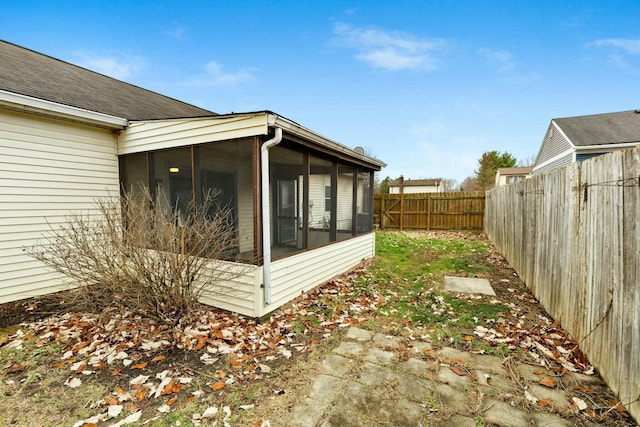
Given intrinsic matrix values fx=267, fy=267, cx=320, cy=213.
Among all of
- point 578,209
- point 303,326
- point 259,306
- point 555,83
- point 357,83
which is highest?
point 357,83

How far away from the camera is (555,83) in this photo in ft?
37.6

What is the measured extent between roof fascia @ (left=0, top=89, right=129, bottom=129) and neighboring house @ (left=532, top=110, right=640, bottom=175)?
16.2m

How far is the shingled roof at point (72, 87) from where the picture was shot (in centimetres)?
443

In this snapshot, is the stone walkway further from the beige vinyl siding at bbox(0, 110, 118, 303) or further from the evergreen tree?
the evergreen tree

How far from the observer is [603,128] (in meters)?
12.5

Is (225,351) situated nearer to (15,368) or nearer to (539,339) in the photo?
(15,368)

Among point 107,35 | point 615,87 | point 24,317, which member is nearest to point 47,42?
point 107,35

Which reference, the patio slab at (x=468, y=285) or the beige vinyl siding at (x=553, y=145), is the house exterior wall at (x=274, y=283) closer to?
the patio slab at (x=468, y=285)

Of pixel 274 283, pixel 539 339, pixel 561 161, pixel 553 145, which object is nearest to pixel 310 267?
pixel 274 283

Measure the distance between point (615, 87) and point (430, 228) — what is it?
1115 centimetres

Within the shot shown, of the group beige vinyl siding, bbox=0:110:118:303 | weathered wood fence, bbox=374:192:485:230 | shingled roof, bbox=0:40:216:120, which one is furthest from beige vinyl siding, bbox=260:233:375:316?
weathered wood fence, bbox=374:192:485:230

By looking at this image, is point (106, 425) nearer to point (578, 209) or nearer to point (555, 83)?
point (578, 209)

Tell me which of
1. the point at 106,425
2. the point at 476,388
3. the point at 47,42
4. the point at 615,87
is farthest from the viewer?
the point at 615,87

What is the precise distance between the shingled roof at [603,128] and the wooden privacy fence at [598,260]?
1158 cm
